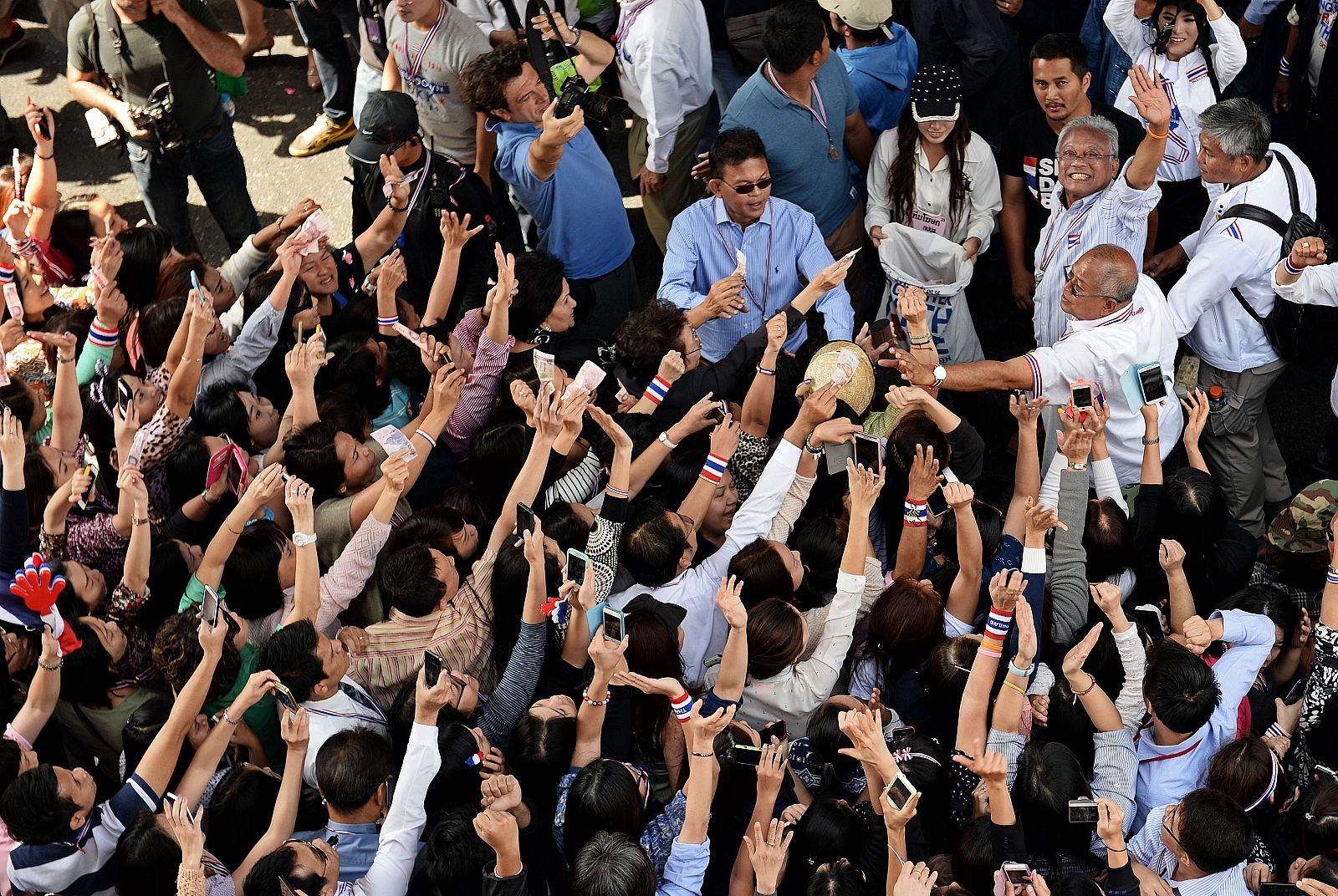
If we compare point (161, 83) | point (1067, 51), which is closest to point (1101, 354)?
point (1067, 51)

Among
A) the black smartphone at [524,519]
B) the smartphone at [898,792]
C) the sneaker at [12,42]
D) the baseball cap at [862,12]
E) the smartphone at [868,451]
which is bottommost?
the sneaker at [12,42]

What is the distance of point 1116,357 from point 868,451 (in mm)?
1033

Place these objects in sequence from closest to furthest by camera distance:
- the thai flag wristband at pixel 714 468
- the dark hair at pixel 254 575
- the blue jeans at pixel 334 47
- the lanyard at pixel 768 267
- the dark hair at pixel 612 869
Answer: the dark hair at pixel 612 869 < the dark hair at pixel 254 575 < the thai flag wristband at pixel 714 468 < the lanyard at pixel 768 267 < the blue jeans at pixel 334 47

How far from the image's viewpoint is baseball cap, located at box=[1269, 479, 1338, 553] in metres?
4.14

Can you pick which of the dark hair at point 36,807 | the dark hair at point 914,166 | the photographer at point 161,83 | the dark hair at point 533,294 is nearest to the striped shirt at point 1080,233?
the dark hair at point 914,166

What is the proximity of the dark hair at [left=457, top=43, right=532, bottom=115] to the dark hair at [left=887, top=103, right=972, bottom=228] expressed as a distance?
163 centimetres

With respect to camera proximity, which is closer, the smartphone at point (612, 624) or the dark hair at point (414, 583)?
the smartphone at point (612, 624)

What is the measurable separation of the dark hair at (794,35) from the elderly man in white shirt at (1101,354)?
4.63ft

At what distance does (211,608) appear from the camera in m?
3.54

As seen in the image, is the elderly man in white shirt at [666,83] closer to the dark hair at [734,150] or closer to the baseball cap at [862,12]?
the baseball cap at [862,12]

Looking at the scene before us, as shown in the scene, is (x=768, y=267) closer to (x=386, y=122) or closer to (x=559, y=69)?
(x=559, y=69)

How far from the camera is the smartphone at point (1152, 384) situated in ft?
13.9

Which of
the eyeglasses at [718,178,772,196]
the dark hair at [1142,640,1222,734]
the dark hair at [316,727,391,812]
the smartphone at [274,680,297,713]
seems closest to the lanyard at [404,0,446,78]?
the eyeglasses at [718,178,772,196]

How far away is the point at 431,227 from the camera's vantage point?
215 inches
